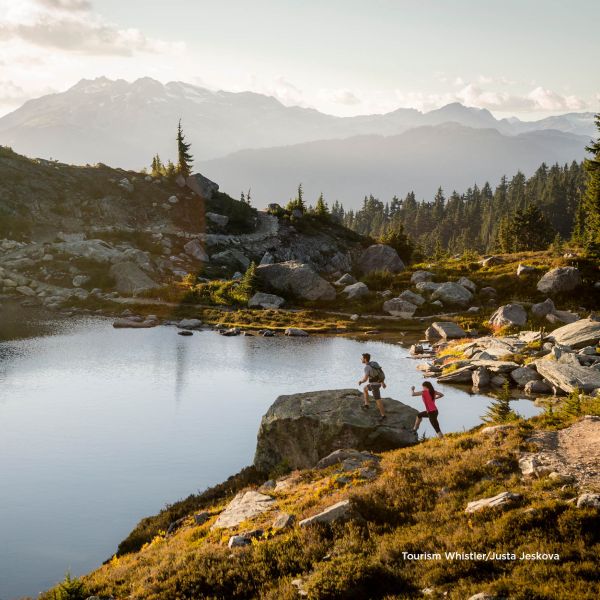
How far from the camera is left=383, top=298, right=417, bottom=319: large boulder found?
67681mm

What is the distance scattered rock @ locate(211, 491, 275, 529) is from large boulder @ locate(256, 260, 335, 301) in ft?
181

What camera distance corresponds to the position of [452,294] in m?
69.9

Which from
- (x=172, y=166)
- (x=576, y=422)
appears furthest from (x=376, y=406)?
(x=172, y=166)

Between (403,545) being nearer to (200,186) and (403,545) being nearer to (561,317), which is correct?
(561,317)

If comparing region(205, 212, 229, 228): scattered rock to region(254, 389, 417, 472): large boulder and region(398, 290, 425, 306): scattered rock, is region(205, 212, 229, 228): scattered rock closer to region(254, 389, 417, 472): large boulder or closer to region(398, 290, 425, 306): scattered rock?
region(398, 290, 425, 306): scattered rock

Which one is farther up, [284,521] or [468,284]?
[468,284]

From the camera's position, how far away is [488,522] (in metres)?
12.9

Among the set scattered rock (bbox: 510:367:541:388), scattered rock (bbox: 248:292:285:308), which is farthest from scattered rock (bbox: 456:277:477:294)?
scattered rock (bbox: 510:367:541:388)

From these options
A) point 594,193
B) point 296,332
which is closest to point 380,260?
point 594,193

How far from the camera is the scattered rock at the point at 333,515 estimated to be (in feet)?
47.8

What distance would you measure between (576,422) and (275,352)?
34.4 m

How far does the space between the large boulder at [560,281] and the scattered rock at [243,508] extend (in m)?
59.4

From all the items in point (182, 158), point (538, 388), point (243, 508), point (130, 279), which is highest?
point (182, 158)

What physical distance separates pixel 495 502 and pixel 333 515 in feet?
14.1
